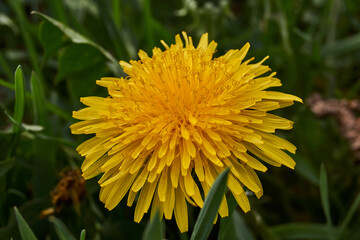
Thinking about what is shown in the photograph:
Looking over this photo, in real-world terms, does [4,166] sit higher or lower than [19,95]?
lower

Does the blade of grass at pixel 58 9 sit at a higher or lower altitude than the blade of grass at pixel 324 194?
higher

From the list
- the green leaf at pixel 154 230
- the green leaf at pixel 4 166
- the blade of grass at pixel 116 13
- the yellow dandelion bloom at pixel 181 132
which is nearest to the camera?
the green leaf at pixel 154 230

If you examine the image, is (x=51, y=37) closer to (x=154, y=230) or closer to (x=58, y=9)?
(x=58, y=9)

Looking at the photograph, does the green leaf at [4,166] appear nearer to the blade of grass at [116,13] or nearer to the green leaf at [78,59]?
the green leaf at [78,59]

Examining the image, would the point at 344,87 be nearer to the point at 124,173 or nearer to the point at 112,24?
the point at 112,24

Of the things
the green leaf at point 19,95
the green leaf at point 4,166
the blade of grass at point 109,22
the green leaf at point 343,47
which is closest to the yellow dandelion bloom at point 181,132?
the green leaf at point 19,95

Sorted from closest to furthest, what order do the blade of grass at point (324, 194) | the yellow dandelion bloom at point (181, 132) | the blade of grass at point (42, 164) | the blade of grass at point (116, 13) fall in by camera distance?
the yellow dandelion bloom at point (181, 132)
the blade of grass at point (324, 194)
the blade of grass at point (42, 164)
the blade of grass at point (116, 13)

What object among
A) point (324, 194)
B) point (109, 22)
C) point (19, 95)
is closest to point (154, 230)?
point (324, 194)
